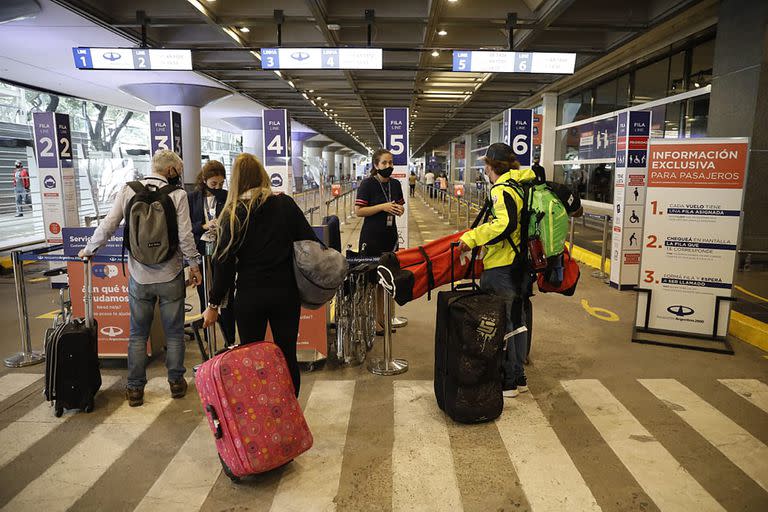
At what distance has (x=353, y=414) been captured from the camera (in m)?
3.99

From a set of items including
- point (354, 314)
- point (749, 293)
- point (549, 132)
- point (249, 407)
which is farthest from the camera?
point (549, 132)

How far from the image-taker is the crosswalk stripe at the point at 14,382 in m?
4.49

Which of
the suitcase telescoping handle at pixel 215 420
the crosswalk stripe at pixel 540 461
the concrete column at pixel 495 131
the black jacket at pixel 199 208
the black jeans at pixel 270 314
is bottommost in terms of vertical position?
the crosswalk stripe at pixel 540 461

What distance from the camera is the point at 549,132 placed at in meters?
19.4

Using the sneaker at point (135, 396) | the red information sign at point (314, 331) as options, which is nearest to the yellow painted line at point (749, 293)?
the red information sign at point (314, 331)

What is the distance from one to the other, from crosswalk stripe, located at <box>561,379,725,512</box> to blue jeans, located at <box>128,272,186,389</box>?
3.23 meters

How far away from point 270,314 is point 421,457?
4.31 ft

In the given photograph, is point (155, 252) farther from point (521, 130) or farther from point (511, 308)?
point (521, 130)

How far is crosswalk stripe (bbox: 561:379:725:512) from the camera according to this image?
2912mm

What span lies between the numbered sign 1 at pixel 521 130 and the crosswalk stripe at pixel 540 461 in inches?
238

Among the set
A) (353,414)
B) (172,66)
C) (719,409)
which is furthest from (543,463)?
(172,66)

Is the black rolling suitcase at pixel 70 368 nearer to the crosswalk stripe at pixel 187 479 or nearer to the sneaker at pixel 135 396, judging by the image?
the sneaker at pixel 135 396

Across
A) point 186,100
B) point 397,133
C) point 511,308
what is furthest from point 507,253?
point 186,100

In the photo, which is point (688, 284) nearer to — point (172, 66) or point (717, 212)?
point (717, 212)
